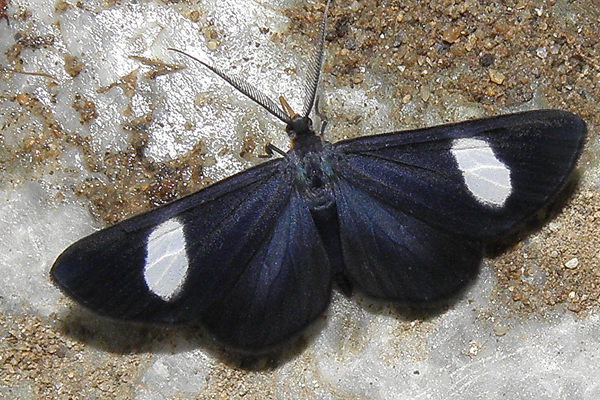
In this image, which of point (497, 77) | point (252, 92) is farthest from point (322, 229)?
point (497, 77)

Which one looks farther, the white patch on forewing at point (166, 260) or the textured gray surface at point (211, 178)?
the textured gray surface at point (211, 178)

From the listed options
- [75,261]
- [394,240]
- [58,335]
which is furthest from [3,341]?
[394,240]

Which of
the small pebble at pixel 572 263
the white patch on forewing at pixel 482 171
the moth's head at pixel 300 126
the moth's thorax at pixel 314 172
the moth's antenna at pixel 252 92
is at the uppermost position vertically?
the moth's antenna at pixel 252 92

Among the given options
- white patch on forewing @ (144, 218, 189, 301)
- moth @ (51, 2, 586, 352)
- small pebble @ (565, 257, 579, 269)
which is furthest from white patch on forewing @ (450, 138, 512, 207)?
white patch on forewing @ (144, 218, 189, 301)

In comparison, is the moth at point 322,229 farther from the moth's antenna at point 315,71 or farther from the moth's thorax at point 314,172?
the moth's antenna at point 315,71

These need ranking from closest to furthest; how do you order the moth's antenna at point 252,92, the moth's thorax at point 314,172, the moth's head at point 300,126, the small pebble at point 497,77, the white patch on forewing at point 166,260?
the white patch on forewing at point 166,260, the moth's thorax at point 314,172, the moth's head at point 300,126, the moth's antenna at point 252,92, the small pebble at point 497,77

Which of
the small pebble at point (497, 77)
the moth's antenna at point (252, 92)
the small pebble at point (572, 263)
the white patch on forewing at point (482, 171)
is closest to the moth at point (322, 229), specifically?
the white patch on forewing at point (482, 171)

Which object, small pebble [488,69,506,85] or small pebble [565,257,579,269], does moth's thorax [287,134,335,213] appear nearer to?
small pebble [488,69,506,85]
